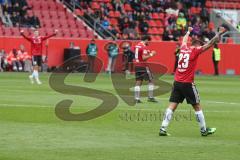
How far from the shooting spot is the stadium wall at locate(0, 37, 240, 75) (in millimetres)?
45628

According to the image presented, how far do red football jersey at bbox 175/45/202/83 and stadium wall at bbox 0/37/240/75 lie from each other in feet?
100

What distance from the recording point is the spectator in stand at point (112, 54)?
4805 cm

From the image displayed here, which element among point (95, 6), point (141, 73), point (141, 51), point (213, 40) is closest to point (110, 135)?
point (213, 40)

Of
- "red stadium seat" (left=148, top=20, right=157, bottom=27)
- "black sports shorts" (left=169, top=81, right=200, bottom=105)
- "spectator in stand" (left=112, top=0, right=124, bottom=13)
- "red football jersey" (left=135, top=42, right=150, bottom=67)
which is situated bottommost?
"red stadium seat" (left=148, top=20, right=157, bottom=27)

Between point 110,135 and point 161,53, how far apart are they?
3642 centimetres

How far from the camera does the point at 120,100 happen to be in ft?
79.7

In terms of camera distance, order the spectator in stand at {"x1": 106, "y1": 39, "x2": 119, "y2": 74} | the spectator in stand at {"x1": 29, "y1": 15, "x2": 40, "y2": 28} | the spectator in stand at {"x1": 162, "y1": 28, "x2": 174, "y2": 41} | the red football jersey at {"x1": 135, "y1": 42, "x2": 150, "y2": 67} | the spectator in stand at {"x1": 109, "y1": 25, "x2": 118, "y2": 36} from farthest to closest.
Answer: the spectator in stand at {"x1": 162, "y1": 28, "x2": 174, "y2": 41}
the spectator in stand at {"x1": 109, "y1": 25, "x2": 118, "y2": 36}
the spectator in stand at {"x1": 106, "y1": 39, "x2": 119, "y2": 74}
the spectator in stand at {"x1": 29, "y1": 15, "x2": 40, "y2": 28}
the red football jersey at {"x1": 135, "y1": 42, "x2": 150, "y2": 67}

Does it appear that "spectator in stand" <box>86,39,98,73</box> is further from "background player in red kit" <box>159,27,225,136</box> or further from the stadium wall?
"background player in red kit" <box>159,27,225,136</box>

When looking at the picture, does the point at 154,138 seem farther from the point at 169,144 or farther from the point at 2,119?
the point at 2,119

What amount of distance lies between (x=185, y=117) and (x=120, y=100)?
18.2 feet

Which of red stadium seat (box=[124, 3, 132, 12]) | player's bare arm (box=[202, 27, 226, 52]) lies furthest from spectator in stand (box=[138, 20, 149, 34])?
player's bare arm (box=[202, 27, 226, 52])

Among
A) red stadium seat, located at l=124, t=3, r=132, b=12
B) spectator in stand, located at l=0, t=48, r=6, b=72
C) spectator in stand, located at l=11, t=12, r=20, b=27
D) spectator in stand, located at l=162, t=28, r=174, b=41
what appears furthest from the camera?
red stadium seat, located at l=124, t=3, r=132, b=12

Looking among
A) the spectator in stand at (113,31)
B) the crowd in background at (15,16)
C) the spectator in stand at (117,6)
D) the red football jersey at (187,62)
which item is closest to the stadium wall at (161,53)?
the crowd in background at (15,16)

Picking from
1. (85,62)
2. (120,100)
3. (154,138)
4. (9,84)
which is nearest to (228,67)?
(85,62)
